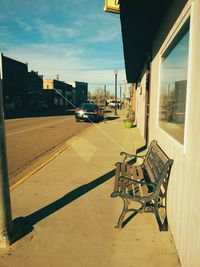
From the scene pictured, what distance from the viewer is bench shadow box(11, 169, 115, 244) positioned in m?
3.74

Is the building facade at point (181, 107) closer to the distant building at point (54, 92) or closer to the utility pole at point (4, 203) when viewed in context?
the utility pole at point (4, 203)

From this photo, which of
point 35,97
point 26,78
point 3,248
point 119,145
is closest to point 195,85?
point 3,248

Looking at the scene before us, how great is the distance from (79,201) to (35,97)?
4523cm

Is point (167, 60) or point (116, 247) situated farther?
point (167, 60)

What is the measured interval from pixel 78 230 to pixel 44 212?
85cm

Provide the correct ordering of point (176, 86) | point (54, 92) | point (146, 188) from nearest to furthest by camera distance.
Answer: point (176, 86) → point (146, 188) → point (54, 92)

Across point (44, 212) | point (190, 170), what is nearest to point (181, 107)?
point (190, 170)

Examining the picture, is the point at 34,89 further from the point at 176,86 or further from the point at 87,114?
the point at 176,86

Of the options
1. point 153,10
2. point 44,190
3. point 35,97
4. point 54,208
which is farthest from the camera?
point 35,97

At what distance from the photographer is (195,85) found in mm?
2645

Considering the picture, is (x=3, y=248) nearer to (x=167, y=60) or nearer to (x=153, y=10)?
(x=167, y=60)

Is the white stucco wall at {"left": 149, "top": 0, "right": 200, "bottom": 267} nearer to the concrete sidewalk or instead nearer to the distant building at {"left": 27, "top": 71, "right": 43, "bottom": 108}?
the concrete sidewalk

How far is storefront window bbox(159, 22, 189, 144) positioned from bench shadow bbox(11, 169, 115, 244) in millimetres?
2029

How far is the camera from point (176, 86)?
4.04m
